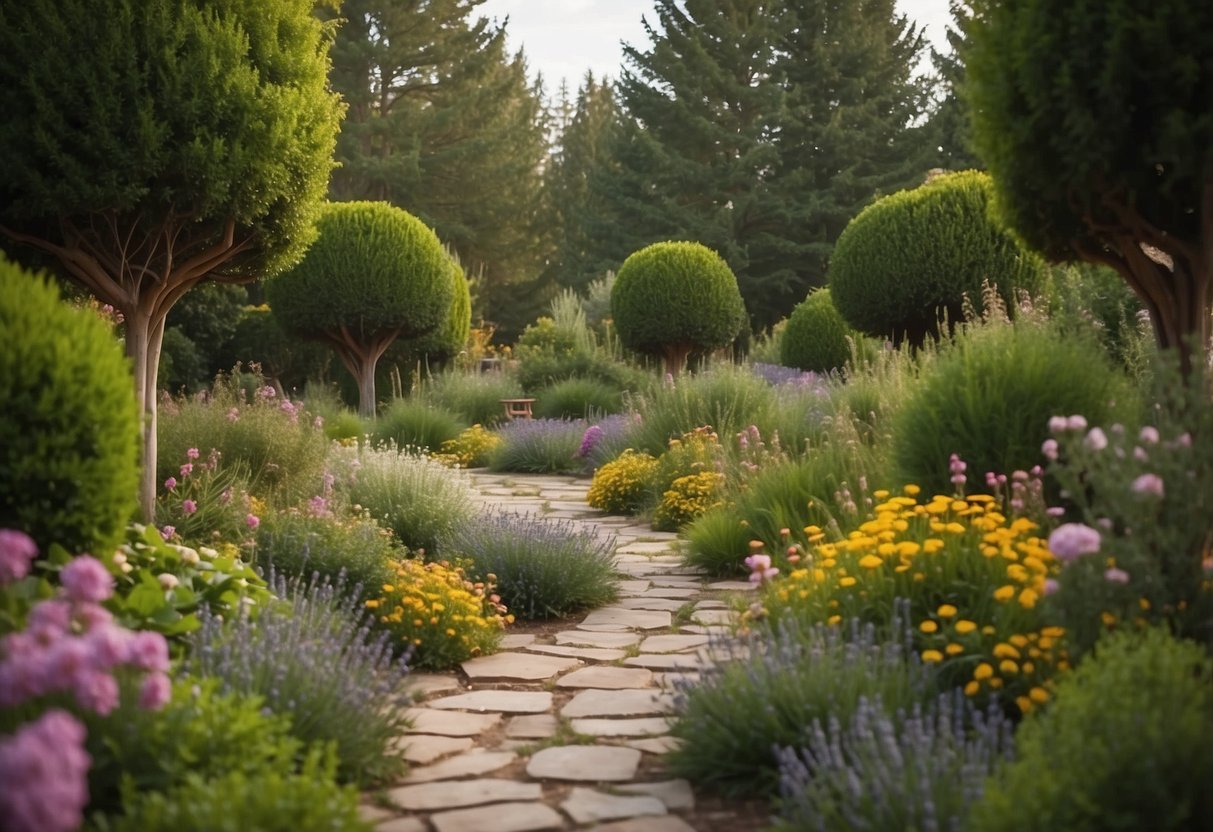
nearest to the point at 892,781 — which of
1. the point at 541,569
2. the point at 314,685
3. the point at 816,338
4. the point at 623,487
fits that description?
the point at 314,685

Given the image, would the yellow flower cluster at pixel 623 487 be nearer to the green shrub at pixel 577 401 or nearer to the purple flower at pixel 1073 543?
the green shrub at pixel 577 401

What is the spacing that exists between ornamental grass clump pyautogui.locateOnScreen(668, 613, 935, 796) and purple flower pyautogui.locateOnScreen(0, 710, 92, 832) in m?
2.00

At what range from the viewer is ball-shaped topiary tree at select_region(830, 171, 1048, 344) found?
34.1 feet

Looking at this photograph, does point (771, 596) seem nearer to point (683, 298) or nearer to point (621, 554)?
point (621, 554)

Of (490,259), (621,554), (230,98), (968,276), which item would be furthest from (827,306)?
(490,259)

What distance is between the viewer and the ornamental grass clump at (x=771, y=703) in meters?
3.20

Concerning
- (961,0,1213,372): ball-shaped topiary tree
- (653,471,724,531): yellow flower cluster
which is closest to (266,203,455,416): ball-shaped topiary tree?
(653,471,724,531): yellow flower cluster

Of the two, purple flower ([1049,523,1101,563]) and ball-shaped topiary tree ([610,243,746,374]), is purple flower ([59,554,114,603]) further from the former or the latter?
ball-shaped topiary tree ([610,243,746,374])

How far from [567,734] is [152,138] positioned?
11.0 ft

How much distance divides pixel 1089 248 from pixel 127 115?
176 inches

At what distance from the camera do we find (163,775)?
2461 millimetres

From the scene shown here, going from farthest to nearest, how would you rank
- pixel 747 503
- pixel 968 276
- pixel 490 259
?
pixel 490 259, pixel 968 276, pixel 747 503

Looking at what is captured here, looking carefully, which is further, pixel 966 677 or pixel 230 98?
pixel 230 98

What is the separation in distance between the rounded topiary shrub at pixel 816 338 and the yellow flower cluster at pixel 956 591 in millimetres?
11956
